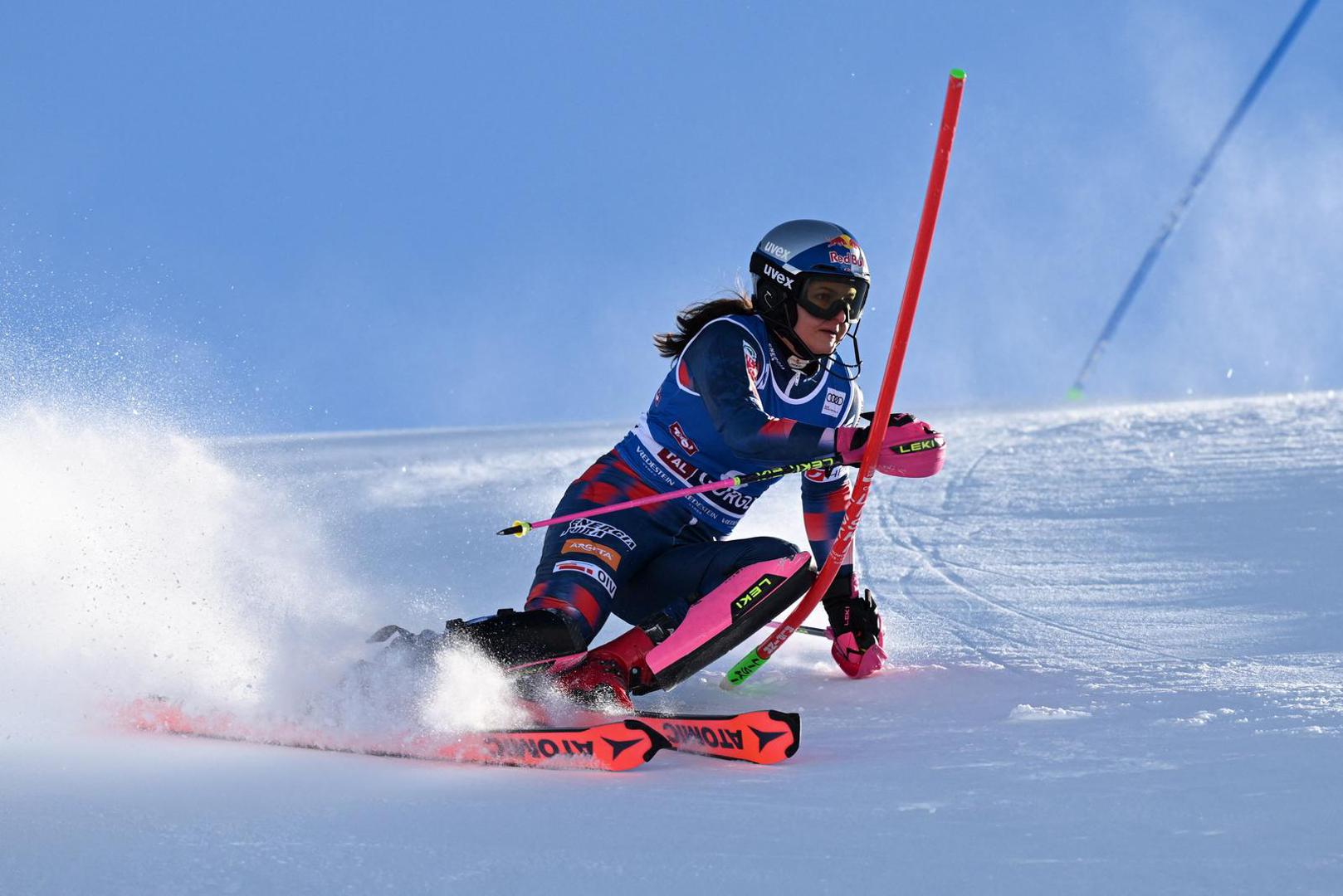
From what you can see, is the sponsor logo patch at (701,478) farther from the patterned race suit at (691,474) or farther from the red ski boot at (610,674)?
the red ski boot at (610,674)

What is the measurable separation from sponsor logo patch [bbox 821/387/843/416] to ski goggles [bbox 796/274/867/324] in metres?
0.29

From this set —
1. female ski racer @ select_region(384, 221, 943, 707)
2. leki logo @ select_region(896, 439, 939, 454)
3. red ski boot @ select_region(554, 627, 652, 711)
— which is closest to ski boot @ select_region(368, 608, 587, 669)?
female ski racer @ select_region(384, 221, 943, 707)

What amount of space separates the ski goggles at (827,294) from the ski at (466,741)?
1.45 metres

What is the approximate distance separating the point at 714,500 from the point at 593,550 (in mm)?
476

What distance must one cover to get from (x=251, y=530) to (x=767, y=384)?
2284mm

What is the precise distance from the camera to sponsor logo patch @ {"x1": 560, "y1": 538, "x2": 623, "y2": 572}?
4004mm

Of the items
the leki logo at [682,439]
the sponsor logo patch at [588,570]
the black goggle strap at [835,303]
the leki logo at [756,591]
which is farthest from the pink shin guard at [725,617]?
the black goggle strap at [835,303]

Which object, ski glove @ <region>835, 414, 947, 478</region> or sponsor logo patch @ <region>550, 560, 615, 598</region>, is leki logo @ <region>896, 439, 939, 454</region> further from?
sponsor logo patch @ <region>550, 560, 615, 598</region>

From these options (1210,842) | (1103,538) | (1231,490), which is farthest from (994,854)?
(1231,490)

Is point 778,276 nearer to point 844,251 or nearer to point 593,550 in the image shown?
point 844,251

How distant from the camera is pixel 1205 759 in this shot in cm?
297

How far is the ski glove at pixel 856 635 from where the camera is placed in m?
4.38

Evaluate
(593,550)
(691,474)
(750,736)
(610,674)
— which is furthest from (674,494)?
(750,736)

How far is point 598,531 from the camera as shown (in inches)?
160
